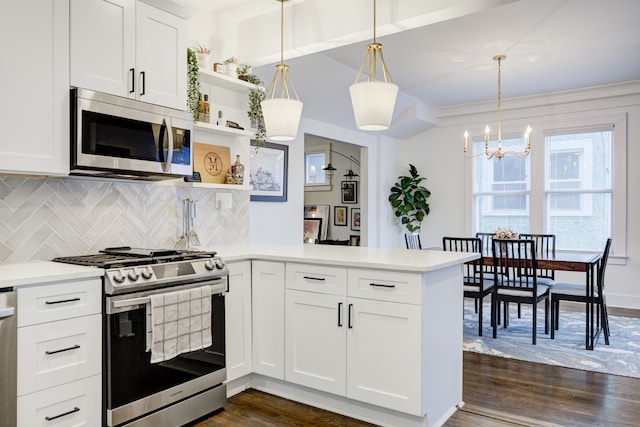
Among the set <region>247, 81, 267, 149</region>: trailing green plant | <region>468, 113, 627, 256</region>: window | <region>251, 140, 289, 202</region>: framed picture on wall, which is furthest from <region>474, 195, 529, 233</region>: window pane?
<region>247, 81, 267, 149</region>: trailing green plant

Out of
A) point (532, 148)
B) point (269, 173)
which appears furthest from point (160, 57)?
point (532, 148)

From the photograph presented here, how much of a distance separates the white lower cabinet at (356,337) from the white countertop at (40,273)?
3.90 ft

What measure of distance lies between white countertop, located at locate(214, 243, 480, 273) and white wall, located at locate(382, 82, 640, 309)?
159 inches

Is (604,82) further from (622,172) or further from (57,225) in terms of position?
(57,225)

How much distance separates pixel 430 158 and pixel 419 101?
1094mm

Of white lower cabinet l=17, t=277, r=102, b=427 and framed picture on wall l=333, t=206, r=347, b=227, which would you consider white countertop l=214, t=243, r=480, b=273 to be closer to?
white lower cabinet l=17, t=277, r=102, b=427

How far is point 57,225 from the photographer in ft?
8.61

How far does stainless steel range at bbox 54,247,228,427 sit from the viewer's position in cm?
221

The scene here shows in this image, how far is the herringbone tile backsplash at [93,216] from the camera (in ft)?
8.04

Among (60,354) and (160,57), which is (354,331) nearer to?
(60,354)

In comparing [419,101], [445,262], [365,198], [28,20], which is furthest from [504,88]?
[28,20]

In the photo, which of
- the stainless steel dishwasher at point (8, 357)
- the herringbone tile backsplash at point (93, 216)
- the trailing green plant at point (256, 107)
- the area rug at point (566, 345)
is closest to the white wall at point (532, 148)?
the area rug at point (566, 345)

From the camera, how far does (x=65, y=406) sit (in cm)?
208

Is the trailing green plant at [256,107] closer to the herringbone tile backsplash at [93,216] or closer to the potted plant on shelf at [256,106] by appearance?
the potted plant on shelf at [256,106]
